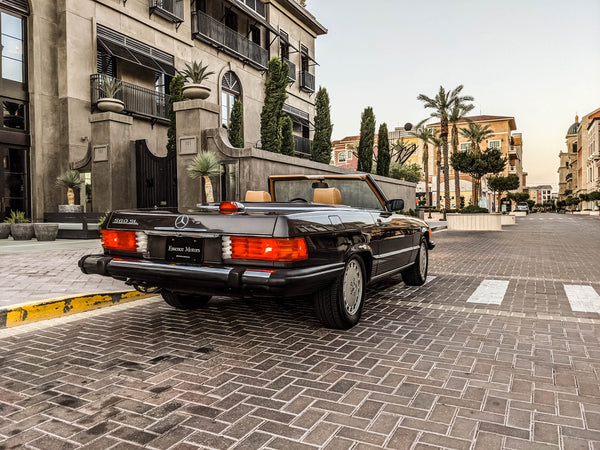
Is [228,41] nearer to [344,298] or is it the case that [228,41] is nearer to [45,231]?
[45,231]

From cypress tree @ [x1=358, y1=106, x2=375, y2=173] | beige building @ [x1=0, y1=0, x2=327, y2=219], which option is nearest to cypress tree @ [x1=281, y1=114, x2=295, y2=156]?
beige building @ [x1=0, y1=0, x2=327, y2=219]

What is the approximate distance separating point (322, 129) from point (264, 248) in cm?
2525

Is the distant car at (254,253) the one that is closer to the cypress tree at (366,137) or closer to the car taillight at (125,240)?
the car taillight at (125,240)

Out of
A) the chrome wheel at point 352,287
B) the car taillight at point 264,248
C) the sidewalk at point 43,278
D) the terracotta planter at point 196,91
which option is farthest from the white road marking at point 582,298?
the terracotta planter at point 196,91

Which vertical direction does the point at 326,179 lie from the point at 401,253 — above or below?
above

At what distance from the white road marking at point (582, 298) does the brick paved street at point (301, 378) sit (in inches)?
3.3

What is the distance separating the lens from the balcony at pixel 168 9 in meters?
20.1

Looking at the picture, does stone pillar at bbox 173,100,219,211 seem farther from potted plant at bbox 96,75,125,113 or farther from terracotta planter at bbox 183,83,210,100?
potted plant at bbox 96,75,125,113

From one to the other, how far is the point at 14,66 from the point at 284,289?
17.3 metres

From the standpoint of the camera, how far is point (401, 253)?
19.1ft

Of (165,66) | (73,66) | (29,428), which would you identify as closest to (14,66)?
(73,66)

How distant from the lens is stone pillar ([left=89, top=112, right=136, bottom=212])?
1573cm

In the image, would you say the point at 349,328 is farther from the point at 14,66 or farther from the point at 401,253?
the point at 14,66

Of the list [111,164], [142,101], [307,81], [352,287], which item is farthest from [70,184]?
[307,81]
